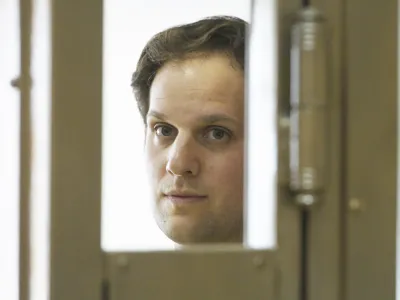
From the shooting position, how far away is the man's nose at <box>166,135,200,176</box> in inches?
20.5

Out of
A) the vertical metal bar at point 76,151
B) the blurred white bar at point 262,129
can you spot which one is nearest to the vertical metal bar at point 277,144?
the blurred white bar at point 262,129

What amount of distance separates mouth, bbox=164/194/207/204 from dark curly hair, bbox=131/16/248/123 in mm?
67

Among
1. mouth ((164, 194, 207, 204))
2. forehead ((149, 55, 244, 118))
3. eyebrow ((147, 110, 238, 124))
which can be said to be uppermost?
forehead ((149, 55, 244, 118))

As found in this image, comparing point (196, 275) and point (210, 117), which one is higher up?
point (210, 117)

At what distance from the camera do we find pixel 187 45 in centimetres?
56

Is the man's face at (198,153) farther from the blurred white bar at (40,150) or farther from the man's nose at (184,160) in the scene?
the blurred white bar at (40,150)

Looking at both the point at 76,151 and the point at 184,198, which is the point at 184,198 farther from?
the point at 76,151

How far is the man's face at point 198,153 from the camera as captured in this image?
1.69ft

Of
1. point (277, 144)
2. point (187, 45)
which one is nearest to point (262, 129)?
point (277, 144)

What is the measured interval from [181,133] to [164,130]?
16 millimetres

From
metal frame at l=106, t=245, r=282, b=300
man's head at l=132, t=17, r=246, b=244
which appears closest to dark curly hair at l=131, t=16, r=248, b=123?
man's head at l=132, t=17, r=246, b=244

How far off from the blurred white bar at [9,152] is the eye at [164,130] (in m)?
0.12

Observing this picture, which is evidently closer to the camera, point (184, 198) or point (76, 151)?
point (76, 151)

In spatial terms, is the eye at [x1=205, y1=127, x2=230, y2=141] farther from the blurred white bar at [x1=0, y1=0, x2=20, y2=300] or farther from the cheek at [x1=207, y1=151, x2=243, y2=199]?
the blurred white bar at [x1=0, y1=0, x2=20, y2=300]
